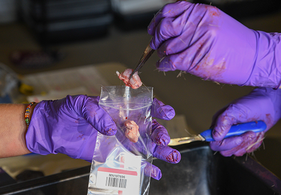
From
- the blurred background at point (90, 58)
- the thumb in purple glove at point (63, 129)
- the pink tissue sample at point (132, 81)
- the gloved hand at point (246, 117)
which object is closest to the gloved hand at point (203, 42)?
the pink tissue sample at point (132, 81)

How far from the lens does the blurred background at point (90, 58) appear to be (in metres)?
1.27

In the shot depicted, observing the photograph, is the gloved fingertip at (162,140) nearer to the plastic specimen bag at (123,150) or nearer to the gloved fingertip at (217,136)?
the plastic specimen bag at (123,150)

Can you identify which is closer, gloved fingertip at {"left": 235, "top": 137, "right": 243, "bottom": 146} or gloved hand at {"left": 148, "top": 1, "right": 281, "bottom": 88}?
gloved hand at {"left": 148, "top": 1, "right": 281, "bottom": 88}

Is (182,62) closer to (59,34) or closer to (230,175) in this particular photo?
(230,175)

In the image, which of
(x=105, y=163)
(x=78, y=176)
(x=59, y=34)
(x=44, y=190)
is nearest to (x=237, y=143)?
(x=105, y=163)

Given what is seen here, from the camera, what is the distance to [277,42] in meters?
0.87

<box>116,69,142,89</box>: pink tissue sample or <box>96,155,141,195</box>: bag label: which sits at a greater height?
<box>116,69,142,89</box>: pink tissue sample

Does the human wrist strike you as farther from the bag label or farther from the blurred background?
the bag label

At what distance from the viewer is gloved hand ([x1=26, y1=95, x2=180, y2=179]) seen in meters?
0.78

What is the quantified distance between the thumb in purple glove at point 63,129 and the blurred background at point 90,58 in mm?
227

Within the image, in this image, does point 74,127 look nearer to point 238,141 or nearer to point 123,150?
point 123,150

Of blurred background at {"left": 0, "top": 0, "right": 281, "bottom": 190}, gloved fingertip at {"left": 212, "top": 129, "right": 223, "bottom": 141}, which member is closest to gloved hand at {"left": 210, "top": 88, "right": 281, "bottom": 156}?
gloved fingertip at {"left": 212, "top": 129, "right": 223, "bottom": 141}

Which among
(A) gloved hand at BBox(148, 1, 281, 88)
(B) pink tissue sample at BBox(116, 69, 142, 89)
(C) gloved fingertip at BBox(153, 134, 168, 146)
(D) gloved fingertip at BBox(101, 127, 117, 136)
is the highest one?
(A) gloved hand at BBox(148, 1, 281, 88)

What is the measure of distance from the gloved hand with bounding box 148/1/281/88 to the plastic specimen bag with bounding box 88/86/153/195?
0.18 m
